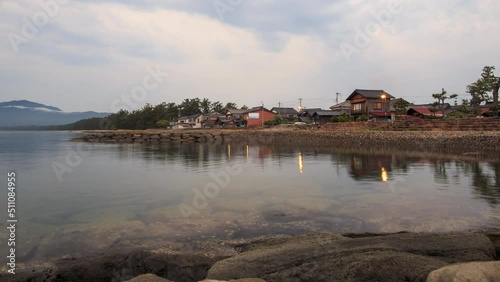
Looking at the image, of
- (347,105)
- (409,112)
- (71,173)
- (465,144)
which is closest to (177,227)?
(71,173)

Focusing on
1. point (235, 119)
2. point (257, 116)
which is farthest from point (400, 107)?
point (235, 119)

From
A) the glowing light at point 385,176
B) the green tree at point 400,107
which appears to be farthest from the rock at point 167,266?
the green tree at point 400,107

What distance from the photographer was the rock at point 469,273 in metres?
3.56

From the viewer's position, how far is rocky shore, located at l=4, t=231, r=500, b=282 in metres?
4.71

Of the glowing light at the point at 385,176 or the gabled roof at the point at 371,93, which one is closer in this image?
the glowing light at the point at 385,176

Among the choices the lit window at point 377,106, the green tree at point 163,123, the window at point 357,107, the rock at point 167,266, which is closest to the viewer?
the rock at point 167,266

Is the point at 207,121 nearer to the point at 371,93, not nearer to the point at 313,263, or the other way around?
the point at 371,93

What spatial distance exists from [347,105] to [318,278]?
257 ft

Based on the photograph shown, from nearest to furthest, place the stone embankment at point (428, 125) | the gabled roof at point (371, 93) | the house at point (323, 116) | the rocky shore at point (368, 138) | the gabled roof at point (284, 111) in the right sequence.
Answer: the rocky shore at point (368, 138)
the stone embankment at point (428, 125)
the gabled roof at point (371, 93)
the house at point (323, 116)
the gabled roof at point (284, 111)

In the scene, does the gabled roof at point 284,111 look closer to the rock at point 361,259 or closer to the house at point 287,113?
the house at point 287,113

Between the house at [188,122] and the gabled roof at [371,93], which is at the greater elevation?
the gabled roof at [371,93]

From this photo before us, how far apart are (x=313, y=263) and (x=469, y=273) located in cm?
224

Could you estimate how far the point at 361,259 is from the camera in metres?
5.00

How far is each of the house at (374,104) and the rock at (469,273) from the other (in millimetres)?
61505
